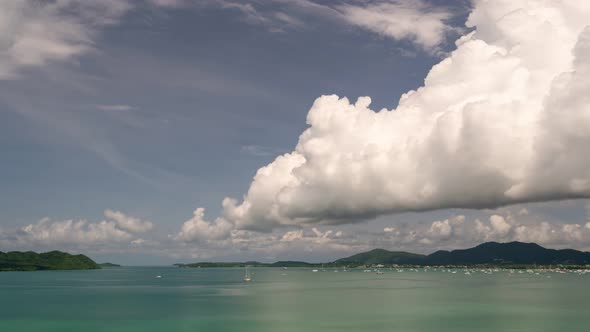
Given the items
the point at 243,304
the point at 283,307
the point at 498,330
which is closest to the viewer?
the point at 498,330

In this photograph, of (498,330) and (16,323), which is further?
(16,323)

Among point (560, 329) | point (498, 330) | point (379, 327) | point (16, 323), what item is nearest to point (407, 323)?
point (379, 327)

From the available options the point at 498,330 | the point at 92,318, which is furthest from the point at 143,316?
the point at 498,330

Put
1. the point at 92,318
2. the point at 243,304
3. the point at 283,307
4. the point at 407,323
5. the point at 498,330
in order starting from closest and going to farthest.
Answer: the point at 498,330 → the point at 407,323 → the point at 92,318 → the point at 283,307 → the point at 243,304

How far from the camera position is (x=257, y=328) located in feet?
297

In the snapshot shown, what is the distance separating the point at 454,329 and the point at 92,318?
7777cm

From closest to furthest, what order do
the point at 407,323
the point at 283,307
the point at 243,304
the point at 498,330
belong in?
the point at 498,330 → the point at 407,323 → the point at 283,307 → the point at 243,304

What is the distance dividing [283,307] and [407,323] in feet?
143

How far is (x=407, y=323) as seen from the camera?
9569 centimetres

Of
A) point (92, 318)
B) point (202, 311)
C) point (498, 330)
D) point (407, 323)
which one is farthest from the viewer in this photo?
point (202, 311)

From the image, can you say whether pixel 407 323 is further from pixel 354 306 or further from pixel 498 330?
pixel 354 306

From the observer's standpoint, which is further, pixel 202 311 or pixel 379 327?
pixel 202 311

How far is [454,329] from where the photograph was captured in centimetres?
8675

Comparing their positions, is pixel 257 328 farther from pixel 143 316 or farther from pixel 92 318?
pixel 92 318
